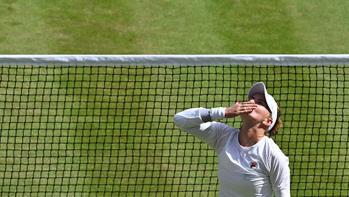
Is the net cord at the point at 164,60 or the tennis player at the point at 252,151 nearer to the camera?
the tennis player at the point at 252,151

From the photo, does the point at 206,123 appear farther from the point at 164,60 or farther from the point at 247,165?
the point at 164,60

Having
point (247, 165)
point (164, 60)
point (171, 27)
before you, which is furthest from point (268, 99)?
point (171, 27)

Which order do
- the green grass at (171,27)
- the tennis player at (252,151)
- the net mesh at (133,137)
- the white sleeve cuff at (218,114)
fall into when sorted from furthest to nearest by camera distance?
the green grass at (171,27) → the net mesh at (133,137) → the white sleeve cuff at (218,114) → the tennis player at (252,151)

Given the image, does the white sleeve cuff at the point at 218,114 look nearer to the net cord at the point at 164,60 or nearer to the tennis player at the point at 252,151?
the tennis player at the point at 252,151

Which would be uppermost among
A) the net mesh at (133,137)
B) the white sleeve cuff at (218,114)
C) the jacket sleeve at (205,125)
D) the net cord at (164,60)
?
the net cord at (164,60)

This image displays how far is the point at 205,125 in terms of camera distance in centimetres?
1044

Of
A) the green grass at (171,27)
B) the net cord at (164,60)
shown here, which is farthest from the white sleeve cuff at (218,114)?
the green grass at (171,27)

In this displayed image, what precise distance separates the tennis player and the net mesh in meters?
3.09

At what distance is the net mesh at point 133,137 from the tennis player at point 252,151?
3.09 m

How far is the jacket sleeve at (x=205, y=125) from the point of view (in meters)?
10.3

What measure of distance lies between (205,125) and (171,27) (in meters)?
7.72

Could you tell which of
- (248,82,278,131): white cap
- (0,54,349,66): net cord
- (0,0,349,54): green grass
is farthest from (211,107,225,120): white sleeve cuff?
(0,0,349,54): green grass

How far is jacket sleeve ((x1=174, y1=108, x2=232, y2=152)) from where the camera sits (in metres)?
10.3

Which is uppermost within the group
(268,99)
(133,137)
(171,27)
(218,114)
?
(268,99)
